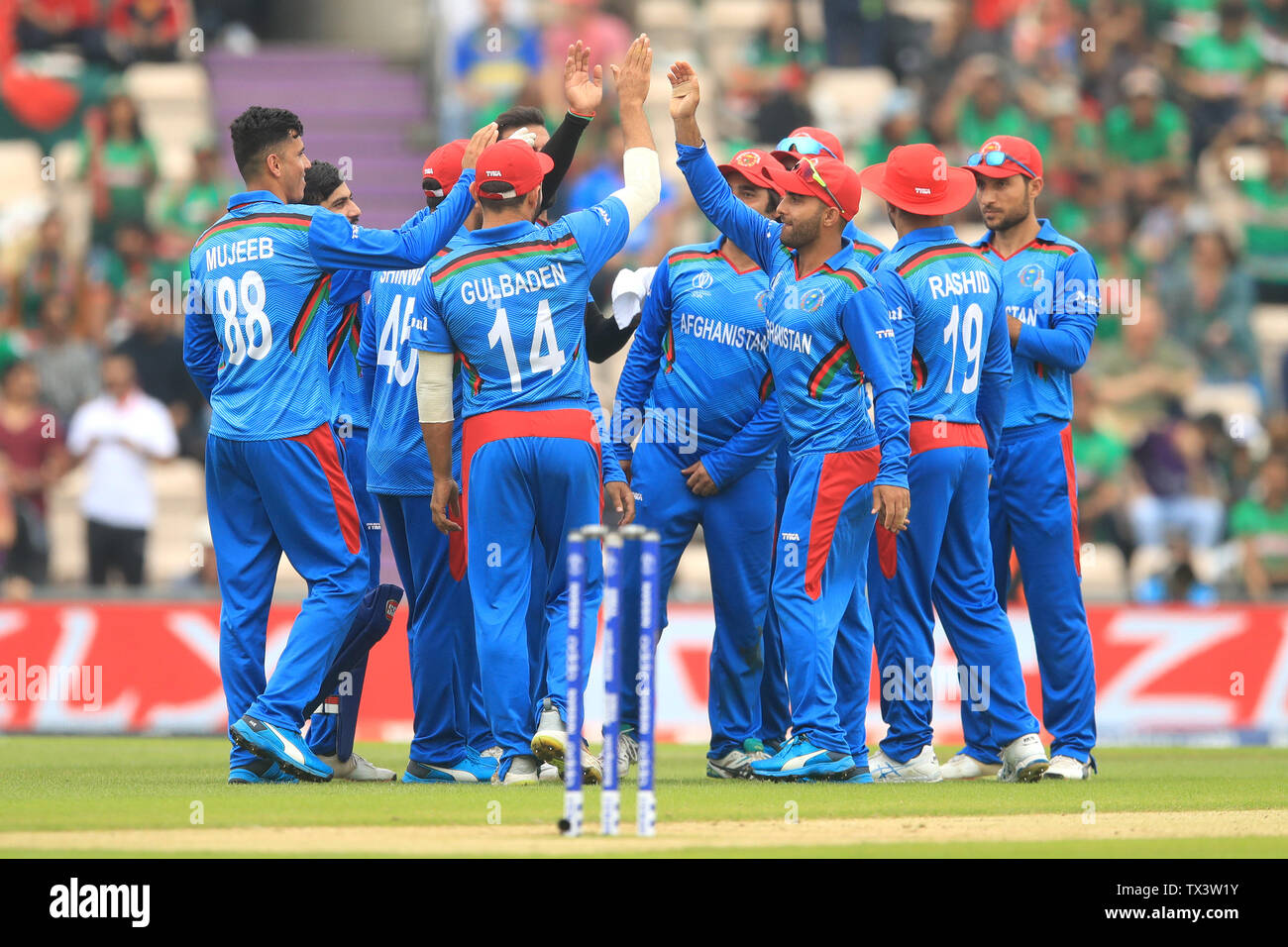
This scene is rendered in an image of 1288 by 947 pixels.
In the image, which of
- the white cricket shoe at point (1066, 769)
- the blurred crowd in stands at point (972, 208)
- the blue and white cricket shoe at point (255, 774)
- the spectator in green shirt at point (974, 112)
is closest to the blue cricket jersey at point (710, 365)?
the white cricket shoe at point (1066, 769)

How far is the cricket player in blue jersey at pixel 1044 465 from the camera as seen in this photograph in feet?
34.0

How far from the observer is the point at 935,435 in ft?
32.5

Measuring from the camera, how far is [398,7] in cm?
2300

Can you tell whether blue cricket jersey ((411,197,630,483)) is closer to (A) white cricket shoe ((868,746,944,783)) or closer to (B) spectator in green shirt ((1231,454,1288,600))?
(A) white cricket shoe ((868,746,944,783))

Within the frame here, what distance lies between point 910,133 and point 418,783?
38.8 feet

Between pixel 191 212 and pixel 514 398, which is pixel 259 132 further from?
pixel 191 212

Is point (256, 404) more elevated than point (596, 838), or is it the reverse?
point (256, 404)

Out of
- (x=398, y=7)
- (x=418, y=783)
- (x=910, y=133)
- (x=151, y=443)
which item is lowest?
(x=418, y=783)

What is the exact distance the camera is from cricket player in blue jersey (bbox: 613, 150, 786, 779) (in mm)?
9984

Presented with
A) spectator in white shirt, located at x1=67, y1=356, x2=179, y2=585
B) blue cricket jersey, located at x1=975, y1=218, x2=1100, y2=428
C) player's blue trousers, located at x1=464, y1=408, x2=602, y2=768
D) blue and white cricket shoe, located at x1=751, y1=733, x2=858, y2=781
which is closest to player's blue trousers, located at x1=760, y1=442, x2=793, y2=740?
blue and white cricket shoe, located at x1=751, y1=733, x2=858, y2=781

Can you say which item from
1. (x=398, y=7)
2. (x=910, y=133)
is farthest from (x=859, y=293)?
(x=398, y=7)

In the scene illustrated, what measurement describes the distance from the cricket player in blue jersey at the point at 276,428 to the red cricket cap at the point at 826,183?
145 centimetres
